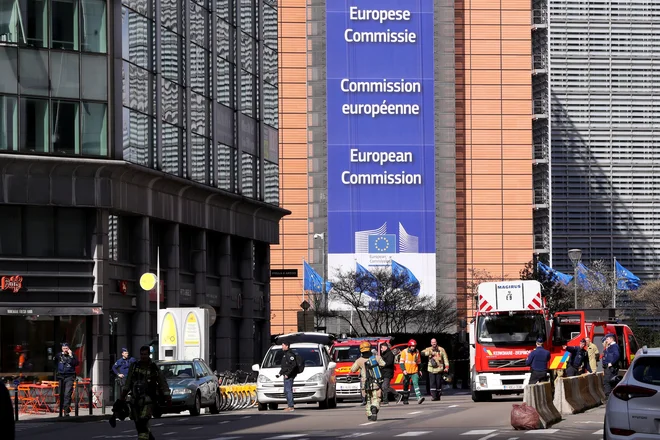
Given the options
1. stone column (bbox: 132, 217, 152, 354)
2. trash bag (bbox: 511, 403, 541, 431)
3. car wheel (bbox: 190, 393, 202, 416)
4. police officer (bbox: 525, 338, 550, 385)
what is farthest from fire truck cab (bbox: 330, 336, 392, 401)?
trash bag (bbox: 511, 403, 541, 431)

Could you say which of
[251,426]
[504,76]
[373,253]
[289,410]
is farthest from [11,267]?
[504,76]

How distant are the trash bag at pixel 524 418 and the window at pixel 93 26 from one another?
24210 mm

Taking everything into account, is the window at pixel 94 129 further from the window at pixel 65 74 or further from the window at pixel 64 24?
the window at pixel 64 24

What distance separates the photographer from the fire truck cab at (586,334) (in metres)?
44.2

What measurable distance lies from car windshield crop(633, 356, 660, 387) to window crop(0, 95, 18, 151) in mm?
31348

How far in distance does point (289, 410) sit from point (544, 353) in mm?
6889

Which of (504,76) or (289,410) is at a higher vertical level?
(504,76)

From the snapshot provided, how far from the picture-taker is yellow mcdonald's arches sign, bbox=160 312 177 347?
143ft

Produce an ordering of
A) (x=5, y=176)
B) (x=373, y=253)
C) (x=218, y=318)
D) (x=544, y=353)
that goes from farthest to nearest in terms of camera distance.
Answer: (x=373, y=253), (x=218, y=318), (x=5, y=176), (x=544, y=353)

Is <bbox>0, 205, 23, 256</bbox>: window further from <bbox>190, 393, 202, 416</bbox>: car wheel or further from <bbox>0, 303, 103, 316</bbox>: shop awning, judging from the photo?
<bbox>190, 393, 202, 416</bbox>: car wheel

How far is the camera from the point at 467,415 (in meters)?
33.9

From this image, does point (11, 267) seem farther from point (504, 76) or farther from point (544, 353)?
point (504, 76)

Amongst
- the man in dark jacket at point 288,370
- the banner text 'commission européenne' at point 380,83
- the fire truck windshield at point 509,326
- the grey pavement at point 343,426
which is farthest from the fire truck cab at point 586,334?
the banner text 'commission européenne' at point 380,83

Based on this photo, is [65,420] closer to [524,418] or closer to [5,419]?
[524,418]
